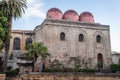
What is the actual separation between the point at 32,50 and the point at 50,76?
Result: 5.44m

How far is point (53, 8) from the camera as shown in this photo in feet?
155

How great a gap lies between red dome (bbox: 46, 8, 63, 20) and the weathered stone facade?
2.39m

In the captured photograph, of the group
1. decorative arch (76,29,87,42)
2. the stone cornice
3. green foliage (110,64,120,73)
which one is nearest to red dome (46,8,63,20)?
the stone cornice

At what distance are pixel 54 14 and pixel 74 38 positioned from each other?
18.6 feet

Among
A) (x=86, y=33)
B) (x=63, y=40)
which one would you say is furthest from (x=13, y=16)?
(x=86, y=33)

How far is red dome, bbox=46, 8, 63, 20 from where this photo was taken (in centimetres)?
4650

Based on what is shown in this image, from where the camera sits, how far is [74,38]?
45.2 metres

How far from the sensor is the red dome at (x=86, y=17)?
157 feet

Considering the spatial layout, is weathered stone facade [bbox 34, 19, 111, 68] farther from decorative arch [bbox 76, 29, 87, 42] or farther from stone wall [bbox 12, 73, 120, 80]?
stone wall [bbox 12, 73, 120, 80]

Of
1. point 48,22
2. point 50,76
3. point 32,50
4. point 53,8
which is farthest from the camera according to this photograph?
point 53,8

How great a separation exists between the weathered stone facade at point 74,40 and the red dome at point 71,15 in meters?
1.96

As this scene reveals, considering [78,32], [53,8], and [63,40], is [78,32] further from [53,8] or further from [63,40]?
[53,8]

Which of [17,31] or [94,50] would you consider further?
[17,31]

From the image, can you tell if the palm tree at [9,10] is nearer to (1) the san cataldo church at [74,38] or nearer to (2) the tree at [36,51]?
(2) the tree at [36,51]
